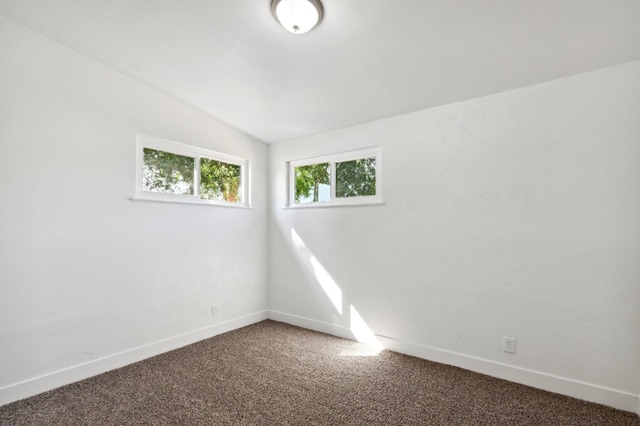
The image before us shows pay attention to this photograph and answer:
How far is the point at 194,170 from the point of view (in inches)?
137

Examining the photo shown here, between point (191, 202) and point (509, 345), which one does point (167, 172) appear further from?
point (509, 345)

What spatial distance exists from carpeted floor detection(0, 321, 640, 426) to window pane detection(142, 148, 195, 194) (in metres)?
1.58

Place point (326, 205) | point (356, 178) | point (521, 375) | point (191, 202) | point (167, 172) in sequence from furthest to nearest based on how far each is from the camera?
1. point (326, 205)
2. point (356, 178)
3. point (191, 202)
4. point (167, 172)
5. point (521, 375)

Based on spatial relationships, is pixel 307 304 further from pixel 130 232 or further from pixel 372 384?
pixel 130 232

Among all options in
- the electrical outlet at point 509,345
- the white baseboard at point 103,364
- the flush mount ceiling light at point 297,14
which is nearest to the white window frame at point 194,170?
the white baseboard at point 103,364

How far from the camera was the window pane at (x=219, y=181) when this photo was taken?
141 inches

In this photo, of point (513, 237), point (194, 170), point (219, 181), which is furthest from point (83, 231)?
point (513, 237)

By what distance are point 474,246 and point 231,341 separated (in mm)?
2496

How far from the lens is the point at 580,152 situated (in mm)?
2273

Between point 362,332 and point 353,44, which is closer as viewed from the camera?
point 353,44

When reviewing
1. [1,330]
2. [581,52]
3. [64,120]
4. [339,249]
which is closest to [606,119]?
[581,52]

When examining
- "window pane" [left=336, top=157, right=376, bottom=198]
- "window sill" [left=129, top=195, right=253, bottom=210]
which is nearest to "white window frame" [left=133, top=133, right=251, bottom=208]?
"window sill" [left=129, top=195, right=253, bottom=210]

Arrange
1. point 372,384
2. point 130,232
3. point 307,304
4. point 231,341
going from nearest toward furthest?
point 372,384 < point 130,232 < point 231,341 < point 307,304

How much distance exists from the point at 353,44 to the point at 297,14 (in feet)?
1.50
